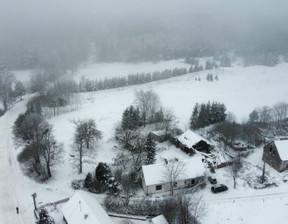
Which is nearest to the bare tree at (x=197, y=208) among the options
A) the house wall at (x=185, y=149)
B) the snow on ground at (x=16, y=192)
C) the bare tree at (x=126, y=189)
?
the bare tree at (x=126, y=189)

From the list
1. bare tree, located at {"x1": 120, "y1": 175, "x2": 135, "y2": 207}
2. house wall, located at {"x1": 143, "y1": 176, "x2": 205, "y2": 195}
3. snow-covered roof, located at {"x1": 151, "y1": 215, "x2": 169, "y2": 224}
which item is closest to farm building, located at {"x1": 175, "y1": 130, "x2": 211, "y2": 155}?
house wall, located at {"x1": 143, "y1": 176, "x2": 205, "y2": 195}

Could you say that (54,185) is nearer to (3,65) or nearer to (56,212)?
(56,212)

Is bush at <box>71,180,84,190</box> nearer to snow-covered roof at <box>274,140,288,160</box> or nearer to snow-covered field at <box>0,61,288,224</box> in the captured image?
snow-covered field at <box>0,61,288,224</box>

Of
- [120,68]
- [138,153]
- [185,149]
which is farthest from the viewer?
[120,68]

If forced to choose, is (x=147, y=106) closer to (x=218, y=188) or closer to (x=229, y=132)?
(x=229, y=132)

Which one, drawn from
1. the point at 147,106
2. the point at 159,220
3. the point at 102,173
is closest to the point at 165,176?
the point at 159,220

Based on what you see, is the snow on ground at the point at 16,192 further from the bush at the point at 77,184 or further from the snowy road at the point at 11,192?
the bush at the point at 77,184
